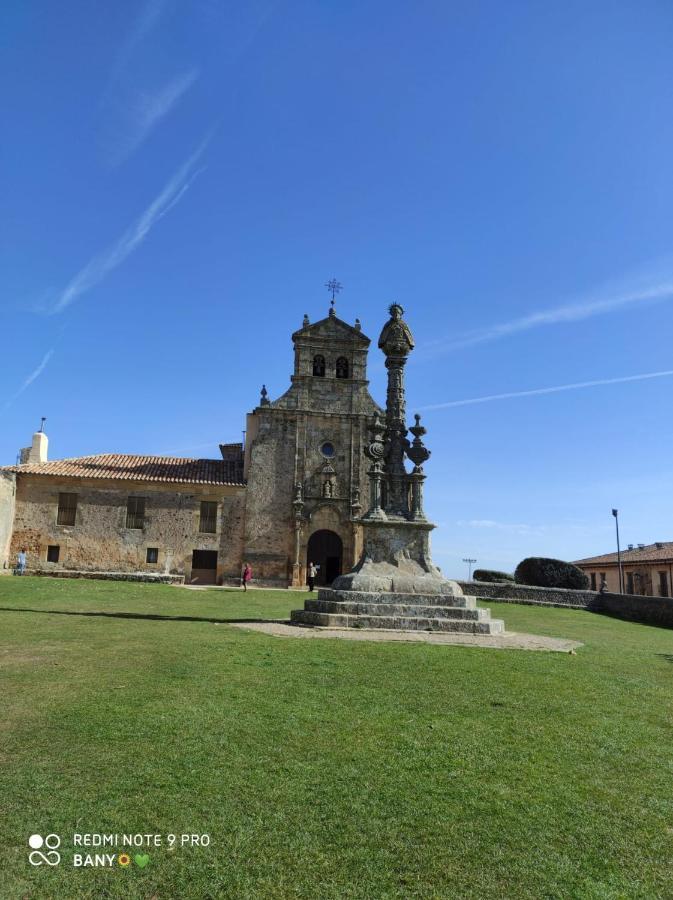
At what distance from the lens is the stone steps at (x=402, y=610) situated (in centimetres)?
1180

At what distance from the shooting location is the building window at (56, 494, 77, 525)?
2980cm

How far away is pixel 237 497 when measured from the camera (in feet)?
105

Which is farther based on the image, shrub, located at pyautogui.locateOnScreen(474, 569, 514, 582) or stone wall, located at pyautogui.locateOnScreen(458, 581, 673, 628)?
shrub, located at pyautogui.locateOnScreen(474, 569, 514, 582)

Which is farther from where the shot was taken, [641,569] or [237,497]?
[641,569]

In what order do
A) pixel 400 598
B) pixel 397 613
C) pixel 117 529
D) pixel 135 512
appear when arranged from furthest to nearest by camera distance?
pixel 135 512 < pixel 117 529 < pixel 400 598 < pixel 397 613

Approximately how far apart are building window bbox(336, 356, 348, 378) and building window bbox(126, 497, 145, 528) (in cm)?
1244

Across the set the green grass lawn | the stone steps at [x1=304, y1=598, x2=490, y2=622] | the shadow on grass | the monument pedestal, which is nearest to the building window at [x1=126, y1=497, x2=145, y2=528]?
the shadow on grass

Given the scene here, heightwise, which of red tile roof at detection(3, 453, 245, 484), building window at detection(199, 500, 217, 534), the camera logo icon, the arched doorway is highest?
red tile roof at detection(3, 453, 245, 484)

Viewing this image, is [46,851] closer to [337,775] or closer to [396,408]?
[337,775]

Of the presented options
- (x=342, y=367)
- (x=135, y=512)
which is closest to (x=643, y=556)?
(x=342, y=367)

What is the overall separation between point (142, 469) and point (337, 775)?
29.2 metres

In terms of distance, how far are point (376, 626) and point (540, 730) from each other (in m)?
6.47

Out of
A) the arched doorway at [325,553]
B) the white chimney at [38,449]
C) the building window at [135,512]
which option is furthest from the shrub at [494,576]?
the white chimney at [38,449]

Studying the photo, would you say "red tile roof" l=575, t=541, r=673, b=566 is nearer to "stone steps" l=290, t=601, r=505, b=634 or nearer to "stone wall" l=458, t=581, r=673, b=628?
"stone wall" l=458, t=581, r=673, b=628
